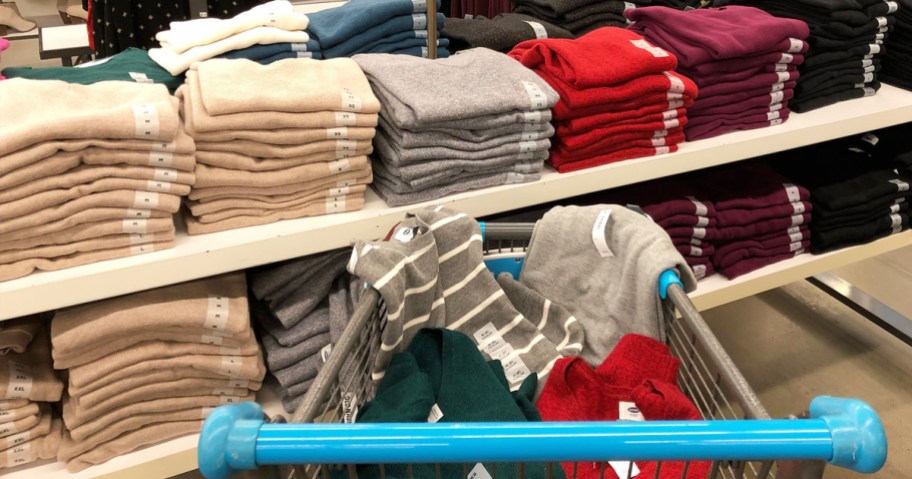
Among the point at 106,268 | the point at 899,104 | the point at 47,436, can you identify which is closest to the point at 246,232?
the point at 106,268

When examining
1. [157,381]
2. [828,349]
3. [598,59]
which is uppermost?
[598,59]

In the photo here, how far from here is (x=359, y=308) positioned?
97cm

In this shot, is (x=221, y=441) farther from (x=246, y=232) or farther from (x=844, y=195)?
(x=844, y=195)

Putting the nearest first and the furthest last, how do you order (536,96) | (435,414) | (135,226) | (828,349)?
(435,414)
(135,226)
(536,96)
(828,349)

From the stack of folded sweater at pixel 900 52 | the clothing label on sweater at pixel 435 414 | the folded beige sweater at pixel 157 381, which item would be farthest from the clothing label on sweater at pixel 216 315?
the stack of folded sweater at pixel 900 52

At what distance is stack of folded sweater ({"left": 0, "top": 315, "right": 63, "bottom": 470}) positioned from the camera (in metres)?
1.10

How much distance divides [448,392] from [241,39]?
0.83 meters

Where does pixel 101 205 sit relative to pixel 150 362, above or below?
above

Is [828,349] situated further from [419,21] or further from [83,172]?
[83,172]

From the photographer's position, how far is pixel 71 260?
104cm

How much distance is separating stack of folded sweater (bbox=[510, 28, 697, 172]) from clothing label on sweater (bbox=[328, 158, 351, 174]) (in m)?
0.45

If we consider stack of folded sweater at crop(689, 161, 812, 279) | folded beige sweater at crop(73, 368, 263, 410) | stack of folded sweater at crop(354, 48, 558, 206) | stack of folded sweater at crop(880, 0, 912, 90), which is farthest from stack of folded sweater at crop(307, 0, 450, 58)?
stack of folded sweater at crop(880, 0, 912, 90)

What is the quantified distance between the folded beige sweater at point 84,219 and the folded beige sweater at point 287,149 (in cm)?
13

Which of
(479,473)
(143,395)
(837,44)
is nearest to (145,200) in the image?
(143,395)
